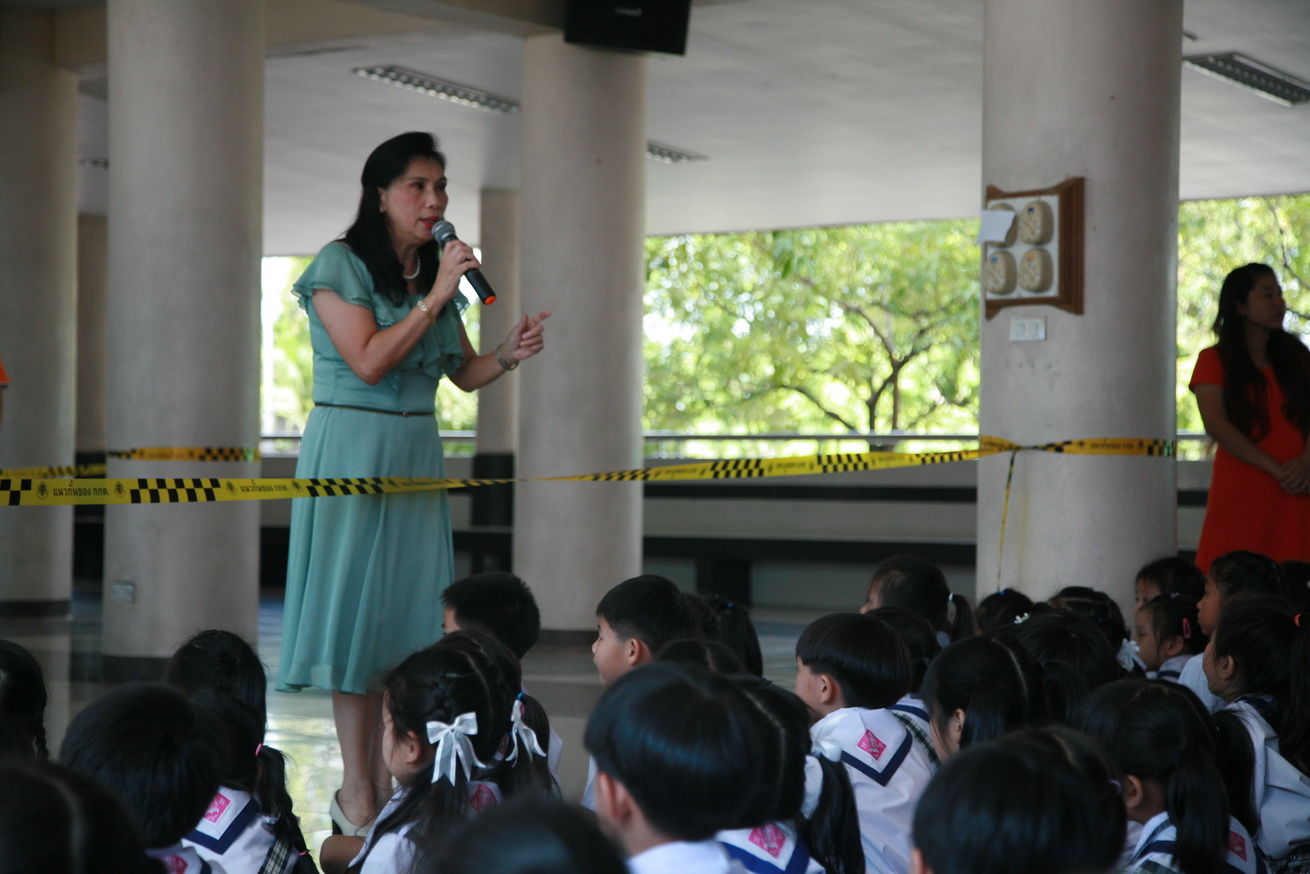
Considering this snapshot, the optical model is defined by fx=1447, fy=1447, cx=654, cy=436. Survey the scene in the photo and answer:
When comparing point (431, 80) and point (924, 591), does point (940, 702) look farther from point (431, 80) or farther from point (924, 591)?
point (431, 80)

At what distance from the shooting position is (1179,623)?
365 centimetres

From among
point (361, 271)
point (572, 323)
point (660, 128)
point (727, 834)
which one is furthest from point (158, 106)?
point (727, 834)

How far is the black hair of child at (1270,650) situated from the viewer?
2604mm

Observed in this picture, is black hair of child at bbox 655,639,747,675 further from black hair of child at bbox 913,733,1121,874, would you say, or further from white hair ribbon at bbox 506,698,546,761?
black hair of child at bbox 913,733,1121,874

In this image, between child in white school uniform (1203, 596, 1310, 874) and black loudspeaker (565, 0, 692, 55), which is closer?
child in white school uniform (1203, 596, 1310, 874)

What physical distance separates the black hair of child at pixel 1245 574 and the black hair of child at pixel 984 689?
1444mm

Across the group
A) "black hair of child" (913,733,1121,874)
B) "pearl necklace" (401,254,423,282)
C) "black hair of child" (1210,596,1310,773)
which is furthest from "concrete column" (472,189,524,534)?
"black hair of child" (913,733,1121,874)

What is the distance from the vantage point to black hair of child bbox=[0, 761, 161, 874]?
1.05 meters

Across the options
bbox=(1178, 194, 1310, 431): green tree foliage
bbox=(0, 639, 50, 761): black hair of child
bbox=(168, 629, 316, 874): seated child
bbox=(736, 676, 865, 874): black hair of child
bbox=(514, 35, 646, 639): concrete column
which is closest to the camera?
bbox=(736, 676, 865, 874): black hair of child

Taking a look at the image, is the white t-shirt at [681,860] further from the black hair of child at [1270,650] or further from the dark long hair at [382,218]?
the dark long hair at [382,218]

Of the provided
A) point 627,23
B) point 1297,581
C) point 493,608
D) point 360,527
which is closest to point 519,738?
point 493,608

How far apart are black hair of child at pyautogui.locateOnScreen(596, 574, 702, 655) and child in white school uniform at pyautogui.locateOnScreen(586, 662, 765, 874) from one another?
139 cm

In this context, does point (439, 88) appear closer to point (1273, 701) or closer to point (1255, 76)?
point (1255, 76)

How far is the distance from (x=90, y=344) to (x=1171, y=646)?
33.8 feet
